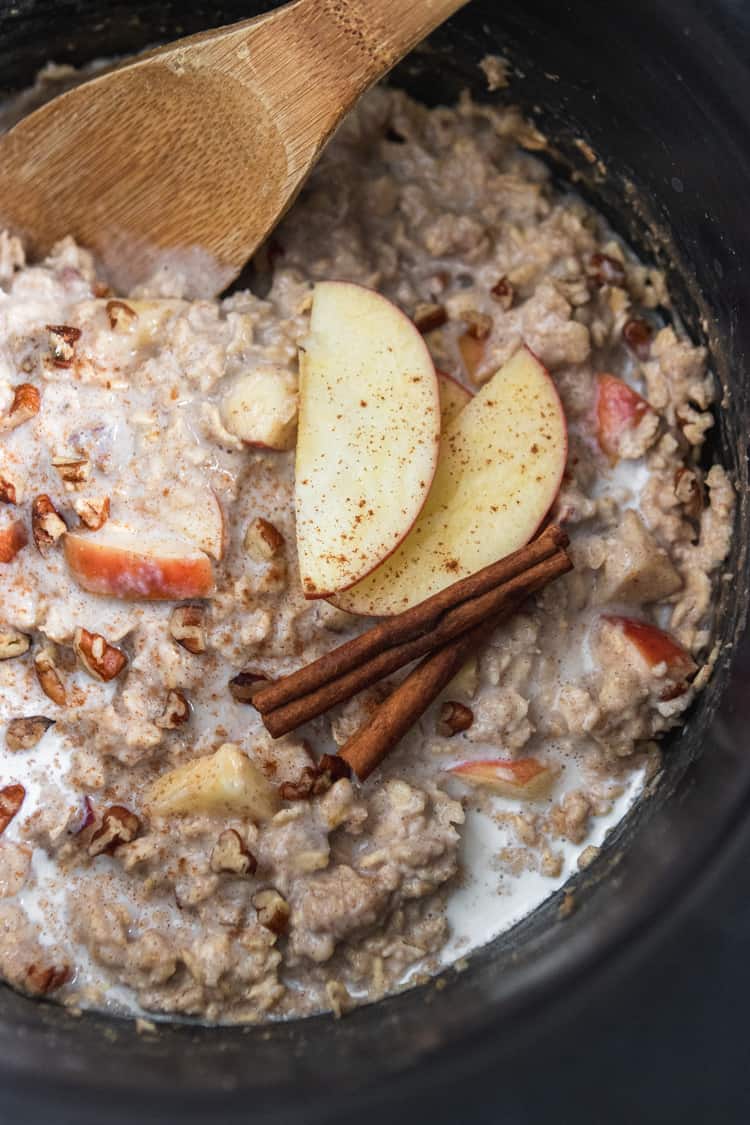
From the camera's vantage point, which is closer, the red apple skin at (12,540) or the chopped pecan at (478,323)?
the red apple skin at (12,540)

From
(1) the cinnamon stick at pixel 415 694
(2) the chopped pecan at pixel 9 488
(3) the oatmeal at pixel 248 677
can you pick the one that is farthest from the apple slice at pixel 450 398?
(2) the chopped pecan at pixel 9 488

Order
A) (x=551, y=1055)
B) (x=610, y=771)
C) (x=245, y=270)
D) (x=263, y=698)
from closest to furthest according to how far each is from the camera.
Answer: (x=551, y=1055), (x=263, y=698), (x=610, y=771), (x=245, y=270)

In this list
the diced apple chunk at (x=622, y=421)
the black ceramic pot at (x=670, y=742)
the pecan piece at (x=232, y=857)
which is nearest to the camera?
the black ceramic pot at (x=670, y=742)

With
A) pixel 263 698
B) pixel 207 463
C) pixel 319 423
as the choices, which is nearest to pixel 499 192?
pixel 319 423

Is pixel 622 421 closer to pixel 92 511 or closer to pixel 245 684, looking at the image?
pixel 245 684

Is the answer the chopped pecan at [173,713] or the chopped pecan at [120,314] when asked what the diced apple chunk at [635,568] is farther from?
the chopped pecan at [120,314]

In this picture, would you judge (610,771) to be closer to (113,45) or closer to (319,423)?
(319,423)
